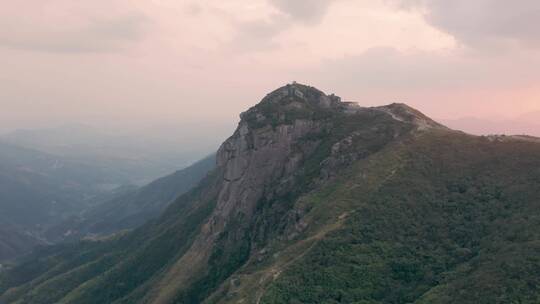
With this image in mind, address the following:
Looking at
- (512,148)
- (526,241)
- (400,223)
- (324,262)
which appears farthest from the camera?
(512,148)

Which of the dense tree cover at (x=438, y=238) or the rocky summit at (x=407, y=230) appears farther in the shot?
the rocky summit at (x=407, y=230)

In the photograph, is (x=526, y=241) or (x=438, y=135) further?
(x=438, y=135)

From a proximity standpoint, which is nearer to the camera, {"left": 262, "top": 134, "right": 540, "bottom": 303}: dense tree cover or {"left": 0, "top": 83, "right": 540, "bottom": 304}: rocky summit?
{"left": 262, "top": 134, "right": 540, "bottom": 303}: dense tree cover

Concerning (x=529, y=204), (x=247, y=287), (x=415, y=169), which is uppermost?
(x=415, y=169)

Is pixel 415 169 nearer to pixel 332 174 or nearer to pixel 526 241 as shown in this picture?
pixel 332 174

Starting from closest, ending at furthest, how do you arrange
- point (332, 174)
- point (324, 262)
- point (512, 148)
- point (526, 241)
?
point (526, 241)
point (324, 262)
point (512, 148)
point (332, 174)

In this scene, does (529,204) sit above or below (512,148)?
below

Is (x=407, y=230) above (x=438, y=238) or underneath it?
above

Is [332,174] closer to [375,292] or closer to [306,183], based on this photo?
[306,183]

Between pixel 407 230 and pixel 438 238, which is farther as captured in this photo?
pixel 407 230

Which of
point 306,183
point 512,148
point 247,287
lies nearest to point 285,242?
point 247,287
